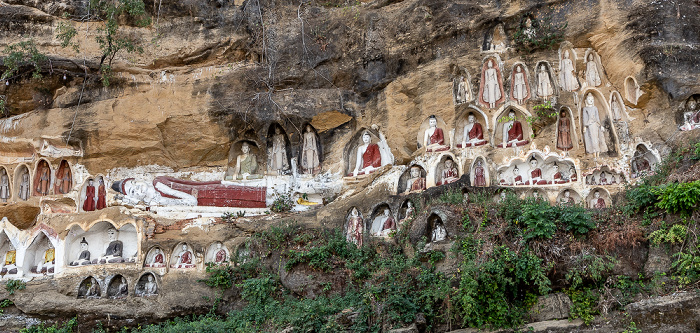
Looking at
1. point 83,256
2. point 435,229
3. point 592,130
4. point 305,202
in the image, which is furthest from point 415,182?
point 83,256

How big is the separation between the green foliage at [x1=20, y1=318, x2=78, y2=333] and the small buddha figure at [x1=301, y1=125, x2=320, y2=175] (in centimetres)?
667

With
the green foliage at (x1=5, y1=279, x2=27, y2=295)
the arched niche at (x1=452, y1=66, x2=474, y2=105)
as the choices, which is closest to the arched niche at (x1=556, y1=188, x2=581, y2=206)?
the arched niche at (x1=452, y1=66, x2=474, y2=105)

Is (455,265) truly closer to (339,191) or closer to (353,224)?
(353,224)

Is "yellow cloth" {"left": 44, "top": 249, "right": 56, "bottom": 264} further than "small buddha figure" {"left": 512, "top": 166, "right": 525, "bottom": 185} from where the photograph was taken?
Yes

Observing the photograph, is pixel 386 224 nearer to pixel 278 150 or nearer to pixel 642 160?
pixel 278 150

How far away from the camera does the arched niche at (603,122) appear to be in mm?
13422

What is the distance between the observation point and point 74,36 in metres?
16.7

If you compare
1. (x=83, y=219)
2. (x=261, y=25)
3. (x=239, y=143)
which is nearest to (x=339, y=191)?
(x=239, y=143)

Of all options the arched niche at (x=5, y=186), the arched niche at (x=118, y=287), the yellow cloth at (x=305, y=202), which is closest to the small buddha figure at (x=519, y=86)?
the yellow cloth at (x=305, y=202)

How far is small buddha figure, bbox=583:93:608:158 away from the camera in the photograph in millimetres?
13531

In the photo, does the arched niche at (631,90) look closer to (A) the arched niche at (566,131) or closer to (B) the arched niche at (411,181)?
(A) the arched niche at (566,131)

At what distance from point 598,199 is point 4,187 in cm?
1531

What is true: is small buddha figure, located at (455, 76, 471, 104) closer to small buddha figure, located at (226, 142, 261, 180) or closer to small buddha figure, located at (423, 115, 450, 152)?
small buddha figure, located at (423, 115, 450, 152)

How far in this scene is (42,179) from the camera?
54.0 feet
